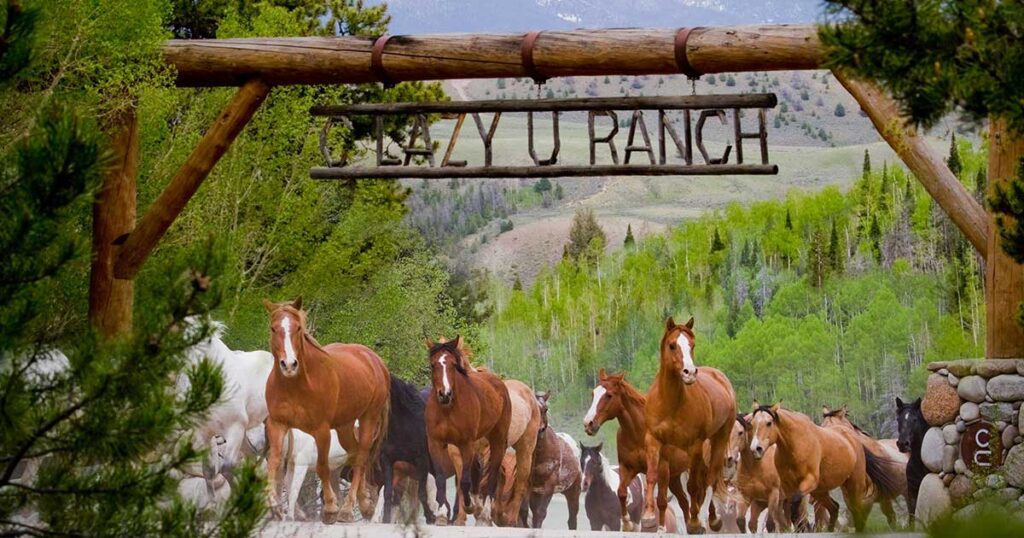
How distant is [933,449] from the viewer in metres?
11.1

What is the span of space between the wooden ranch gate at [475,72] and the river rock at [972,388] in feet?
0.63

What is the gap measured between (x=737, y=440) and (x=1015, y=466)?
15.7 feet

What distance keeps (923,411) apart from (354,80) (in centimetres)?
441

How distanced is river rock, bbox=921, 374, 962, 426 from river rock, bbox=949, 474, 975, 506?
0.39 m

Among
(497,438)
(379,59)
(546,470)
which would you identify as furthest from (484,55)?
(546,470)

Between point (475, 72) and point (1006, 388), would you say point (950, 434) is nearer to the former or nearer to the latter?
point (1006, 388)

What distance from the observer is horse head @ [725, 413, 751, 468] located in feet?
46.8

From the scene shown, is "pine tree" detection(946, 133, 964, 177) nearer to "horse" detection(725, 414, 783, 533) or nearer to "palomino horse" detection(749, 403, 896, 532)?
"palomino horse" detection(749, 403, 896, 532)

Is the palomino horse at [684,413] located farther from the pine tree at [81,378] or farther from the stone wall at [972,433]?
the pine tree at [81,378]

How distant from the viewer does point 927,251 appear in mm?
58031

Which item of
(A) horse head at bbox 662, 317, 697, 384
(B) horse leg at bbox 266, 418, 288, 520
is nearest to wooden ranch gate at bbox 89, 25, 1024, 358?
(B) horse leg at bbox 266, 418, 288, 520

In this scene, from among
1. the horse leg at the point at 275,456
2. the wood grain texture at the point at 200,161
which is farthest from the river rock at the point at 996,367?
the wood grain texture at the point at 200,161

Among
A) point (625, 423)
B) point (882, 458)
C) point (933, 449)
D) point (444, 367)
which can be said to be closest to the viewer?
point (933, 449)

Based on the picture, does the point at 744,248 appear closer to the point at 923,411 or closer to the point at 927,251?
the point at 927,251
